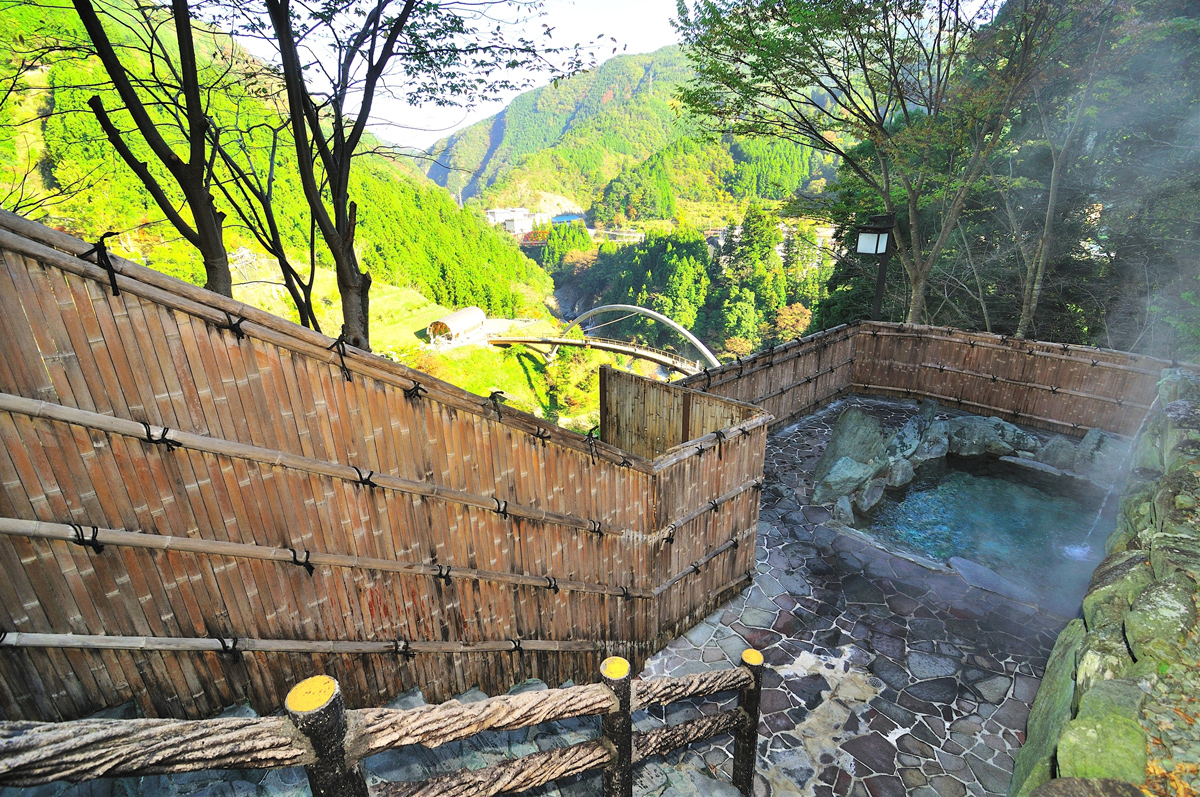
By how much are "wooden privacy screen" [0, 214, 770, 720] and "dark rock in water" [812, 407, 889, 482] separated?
5179 millimetres

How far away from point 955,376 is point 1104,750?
9.89 m

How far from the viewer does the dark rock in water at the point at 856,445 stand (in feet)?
28.6

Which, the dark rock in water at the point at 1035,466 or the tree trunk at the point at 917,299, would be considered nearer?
the dark rock in water at the point at 1035,466

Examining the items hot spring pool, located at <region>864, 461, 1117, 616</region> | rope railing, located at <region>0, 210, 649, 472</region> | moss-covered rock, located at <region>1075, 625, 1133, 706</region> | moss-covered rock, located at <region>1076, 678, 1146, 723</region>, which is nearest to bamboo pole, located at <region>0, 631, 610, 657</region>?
rope railing, located at <region>0, 210, 649, 472</region>

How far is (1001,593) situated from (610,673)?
585cm

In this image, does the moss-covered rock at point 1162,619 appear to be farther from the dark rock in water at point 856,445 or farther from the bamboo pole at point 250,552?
the dark rock in water at point 856,445

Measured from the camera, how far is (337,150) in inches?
236

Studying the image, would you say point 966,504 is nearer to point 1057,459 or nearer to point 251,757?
point 1057,459

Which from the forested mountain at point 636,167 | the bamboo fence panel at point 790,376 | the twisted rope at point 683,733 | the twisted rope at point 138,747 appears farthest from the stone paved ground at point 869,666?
the forested mountain at point 636,167

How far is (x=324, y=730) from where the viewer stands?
1931 mm

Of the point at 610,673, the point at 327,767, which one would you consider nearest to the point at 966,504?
the point at 610,673

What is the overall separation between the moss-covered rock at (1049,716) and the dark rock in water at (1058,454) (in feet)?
18.5

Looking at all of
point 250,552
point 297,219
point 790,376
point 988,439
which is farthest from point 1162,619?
point 297,219

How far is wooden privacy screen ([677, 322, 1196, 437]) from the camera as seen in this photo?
912 cm
